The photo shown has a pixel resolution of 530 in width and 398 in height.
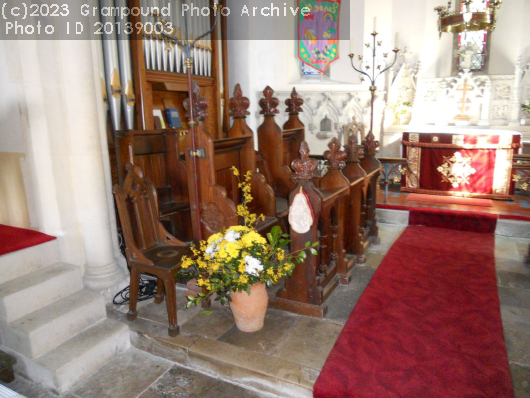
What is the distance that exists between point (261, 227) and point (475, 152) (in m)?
3.70

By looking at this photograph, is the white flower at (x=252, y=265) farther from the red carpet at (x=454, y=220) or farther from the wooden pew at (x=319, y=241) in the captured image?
the red carpet at (x=454, y=220)

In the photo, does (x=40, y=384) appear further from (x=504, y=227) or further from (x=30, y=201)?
(x=504, y=227)

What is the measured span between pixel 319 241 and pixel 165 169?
1.81m

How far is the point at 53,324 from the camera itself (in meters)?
2.37

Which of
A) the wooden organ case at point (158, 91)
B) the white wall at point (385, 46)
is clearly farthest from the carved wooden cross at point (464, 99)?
the wooden organ case at point (158, 91)

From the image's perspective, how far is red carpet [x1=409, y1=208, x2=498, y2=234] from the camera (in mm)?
4566

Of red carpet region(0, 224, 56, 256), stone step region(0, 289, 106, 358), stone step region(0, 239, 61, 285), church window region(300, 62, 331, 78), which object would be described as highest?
church window region(300, 62, 331, 78)

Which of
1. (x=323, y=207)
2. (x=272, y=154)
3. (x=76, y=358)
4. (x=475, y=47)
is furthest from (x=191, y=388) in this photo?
(x=475, y=47)

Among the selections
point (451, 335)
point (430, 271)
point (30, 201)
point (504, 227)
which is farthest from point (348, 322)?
point (504, 227)

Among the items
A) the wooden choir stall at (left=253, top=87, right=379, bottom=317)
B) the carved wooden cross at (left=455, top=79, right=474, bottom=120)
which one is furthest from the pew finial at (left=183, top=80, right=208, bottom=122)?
the carved wooden cross at (left=455, top=79, right=474, bottom=120)

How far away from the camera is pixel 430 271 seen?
344 cm

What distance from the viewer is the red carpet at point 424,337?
6.63 feet

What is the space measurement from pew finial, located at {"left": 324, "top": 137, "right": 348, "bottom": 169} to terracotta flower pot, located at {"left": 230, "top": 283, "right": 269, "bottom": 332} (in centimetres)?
127

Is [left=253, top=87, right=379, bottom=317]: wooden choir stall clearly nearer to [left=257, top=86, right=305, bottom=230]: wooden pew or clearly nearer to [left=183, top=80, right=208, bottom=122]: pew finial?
[left=257, top=86, right=305, bottom=230]: wooden pew
